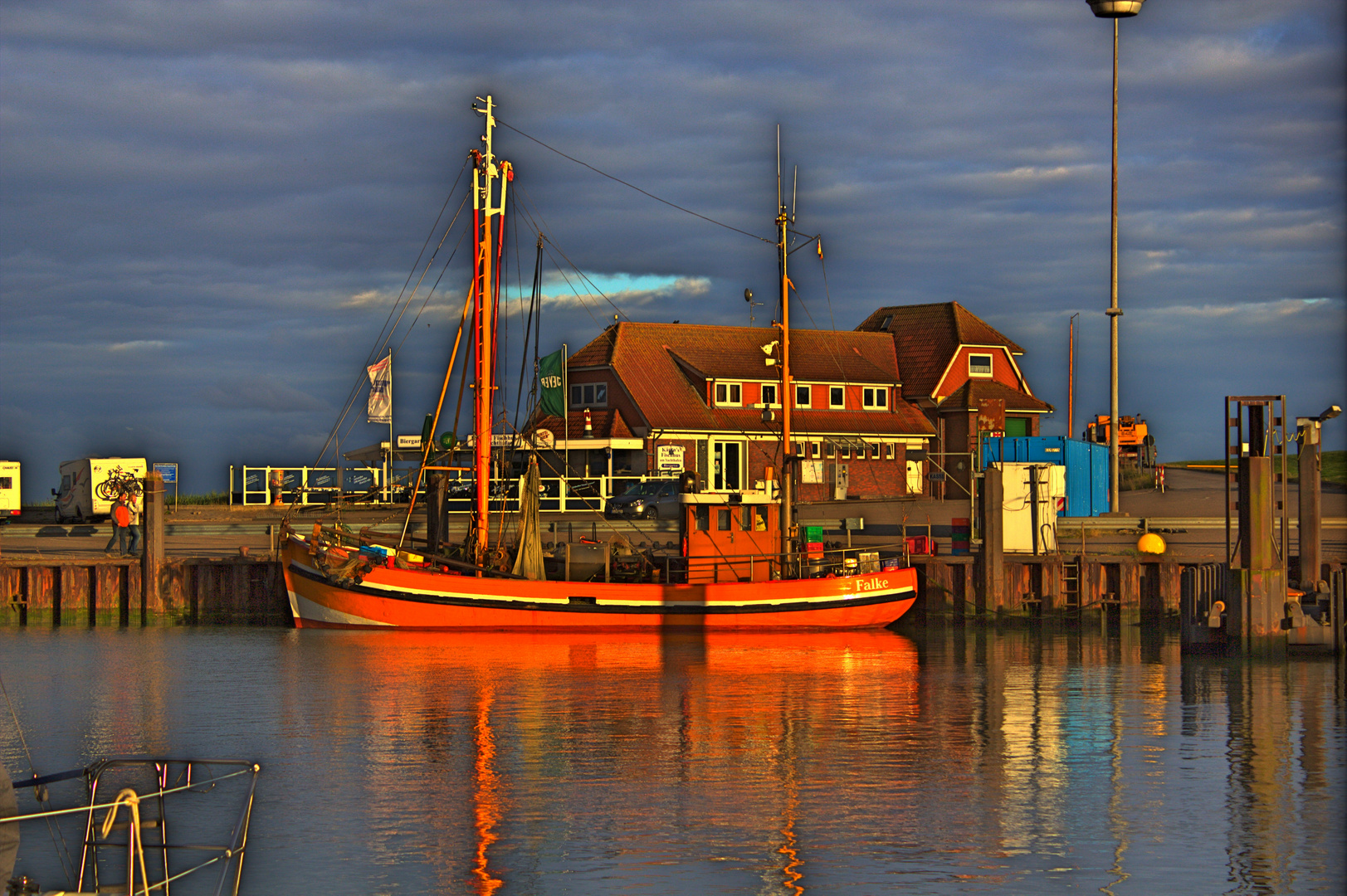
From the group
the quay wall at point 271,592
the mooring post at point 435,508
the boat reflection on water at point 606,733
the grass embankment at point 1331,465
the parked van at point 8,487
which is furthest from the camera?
the grass embankment at point 1331,465

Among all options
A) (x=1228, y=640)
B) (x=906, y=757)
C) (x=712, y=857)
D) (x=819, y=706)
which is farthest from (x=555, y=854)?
(x=1228, y=640)

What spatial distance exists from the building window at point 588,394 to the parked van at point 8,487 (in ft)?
74.4

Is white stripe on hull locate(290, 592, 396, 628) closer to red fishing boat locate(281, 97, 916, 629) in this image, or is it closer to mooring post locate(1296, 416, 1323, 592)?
red fishing boat locate(281, 97, 916, 629)

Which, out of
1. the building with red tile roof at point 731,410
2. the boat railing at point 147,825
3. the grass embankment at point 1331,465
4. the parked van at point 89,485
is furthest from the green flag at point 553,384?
the grass embankment at point 1331,465

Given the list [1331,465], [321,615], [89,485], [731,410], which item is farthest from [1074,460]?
[1331,465]

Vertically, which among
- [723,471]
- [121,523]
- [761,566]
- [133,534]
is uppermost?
[723,471]

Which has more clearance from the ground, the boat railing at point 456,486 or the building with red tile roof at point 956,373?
the building with red tile roof at point 956,373

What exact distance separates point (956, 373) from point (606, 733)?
5063 centimetres

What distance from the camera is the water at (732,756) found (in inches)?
542

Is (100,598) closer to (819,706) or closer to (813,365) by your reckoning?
(819,706)

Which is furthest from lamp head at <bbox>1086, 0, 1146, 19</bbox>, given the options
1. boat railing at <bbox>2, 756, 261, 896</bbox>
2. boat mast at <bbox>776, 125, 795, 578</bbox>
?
boat railing at <bbox>2, 756, 261, 896</bbox>

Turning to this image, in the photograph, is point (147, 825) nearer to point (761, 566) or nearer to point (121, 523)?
point (761, 566)

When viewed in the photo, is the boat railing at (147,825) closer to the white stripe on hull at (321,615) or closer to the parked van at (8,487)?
the white stripe on hull at (321,615)

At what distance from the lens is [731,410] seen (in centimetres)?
6381
